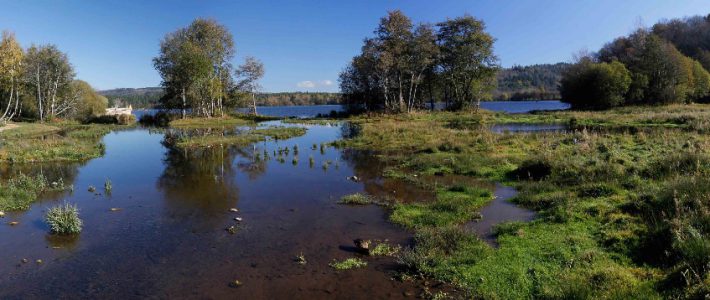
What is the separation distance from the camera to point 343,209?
51.0ft

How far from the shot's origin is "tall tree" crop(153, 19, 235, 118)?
59656mm

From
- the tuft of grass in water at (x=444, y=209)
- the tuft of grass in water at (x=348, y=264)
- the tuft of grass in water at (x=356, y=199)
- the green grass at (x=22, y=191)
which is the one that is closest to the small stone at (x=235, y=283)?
the tuft of grass in water at (x=348, y=264)

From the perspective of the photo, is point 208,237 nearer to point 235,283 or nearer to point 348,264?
point 235,283

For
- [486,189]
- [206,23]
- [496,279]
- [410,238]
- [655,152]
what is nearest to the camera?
[496,279]

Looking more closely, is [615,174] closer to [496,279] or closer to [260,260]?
[496,279]

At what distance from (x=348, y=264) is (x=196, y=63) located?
55.3m

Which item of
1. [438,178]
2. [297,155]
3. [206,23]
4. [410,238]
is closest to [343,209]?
[410,238]

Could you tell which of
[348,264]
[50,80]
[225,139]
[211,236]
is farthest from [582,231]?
[50,80]

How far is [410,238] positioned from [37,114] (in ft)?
246

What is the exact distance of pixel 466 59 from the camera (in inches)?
2633

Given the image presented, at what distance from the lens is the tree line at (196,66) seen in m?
59.8

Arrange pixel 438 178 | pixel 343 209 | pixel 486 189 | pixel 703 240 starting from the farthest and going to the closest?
1. pixel 438 178
2. pixel 486 189
3. pixel 343 209
4. pixel 703 240

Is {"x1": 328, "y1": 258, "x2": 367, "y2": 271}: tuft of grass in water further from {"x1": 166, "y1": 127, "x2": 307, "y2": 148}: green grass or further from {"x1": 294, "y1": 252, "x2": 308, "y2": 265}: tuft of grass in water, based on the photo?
{"x1": 166, "y1": 127, "x2": 307, "y2": 148}: green grass

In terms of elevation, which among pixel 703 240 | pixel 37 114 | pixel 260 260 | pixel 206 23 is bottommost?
pixel 260 260
